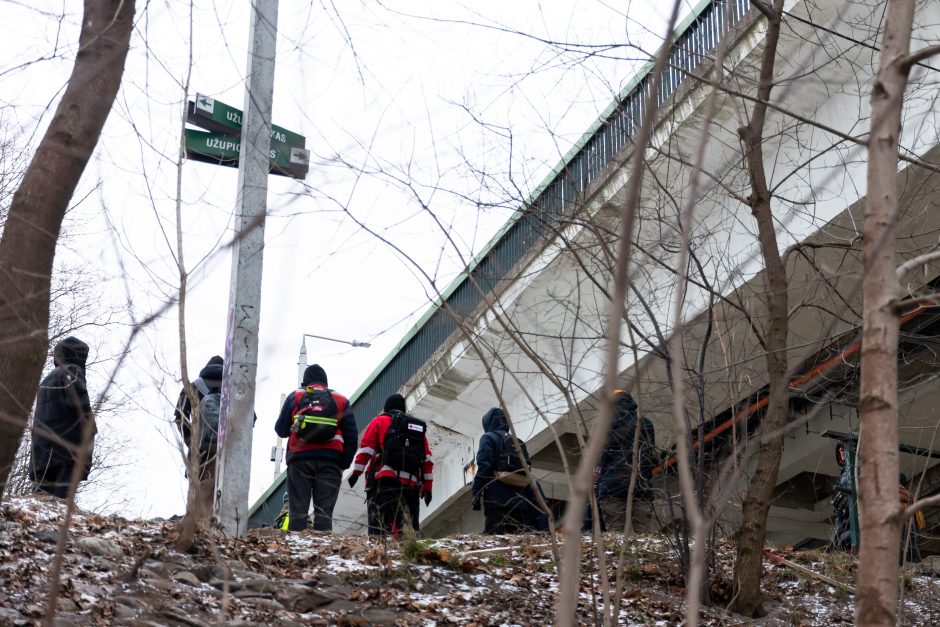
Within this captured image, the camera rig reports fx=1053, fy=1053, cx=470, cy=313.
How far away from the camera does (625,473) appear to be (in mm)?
8508

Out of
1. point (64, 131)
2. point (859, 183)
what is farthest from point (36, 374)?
point (859, 183)

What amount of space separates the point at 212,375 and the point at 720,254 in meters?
4.80

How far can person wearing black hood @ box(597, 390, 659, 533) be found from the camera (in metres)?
7.51

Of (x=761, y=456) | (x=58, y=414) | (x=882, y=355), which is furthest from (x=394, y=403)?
(x=882, y=355)

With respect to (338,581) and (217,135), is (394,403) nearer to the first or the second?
(217,135)

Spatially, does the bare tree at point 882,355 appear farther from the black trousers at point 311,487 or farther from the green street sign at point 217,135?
the black trousers at point 311,487

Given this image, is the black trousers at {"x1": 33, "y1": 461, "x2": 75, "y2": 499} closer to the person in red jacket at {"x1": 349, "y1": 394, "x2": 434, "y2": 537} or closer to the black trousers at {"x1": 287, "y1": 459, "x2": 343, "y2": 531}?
the black trousers at {"x1": 287, "y1": 459, "x2": 343, "y2": 531}

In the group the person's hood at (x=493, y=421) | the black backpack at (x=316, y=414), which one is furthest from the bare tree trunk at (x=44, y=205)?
the person's hood at (x=493, y=421)

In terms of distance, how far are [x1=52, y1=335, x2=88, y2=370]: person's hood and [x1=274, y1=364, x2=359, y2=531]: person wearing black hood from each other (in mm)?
1896

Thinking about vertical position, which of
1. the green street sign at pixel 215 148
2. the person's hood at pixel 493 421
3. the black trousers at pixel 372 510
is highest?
the green street sign at pixel 215 148

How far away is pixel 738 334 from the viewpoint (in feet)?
32.7

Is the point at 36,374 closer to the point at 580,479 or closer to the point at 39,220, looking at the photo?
the point at 39,220

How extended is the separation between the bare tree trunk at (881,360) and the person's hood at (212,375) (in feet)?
24.9

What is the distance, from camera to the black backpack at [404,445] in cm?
984
